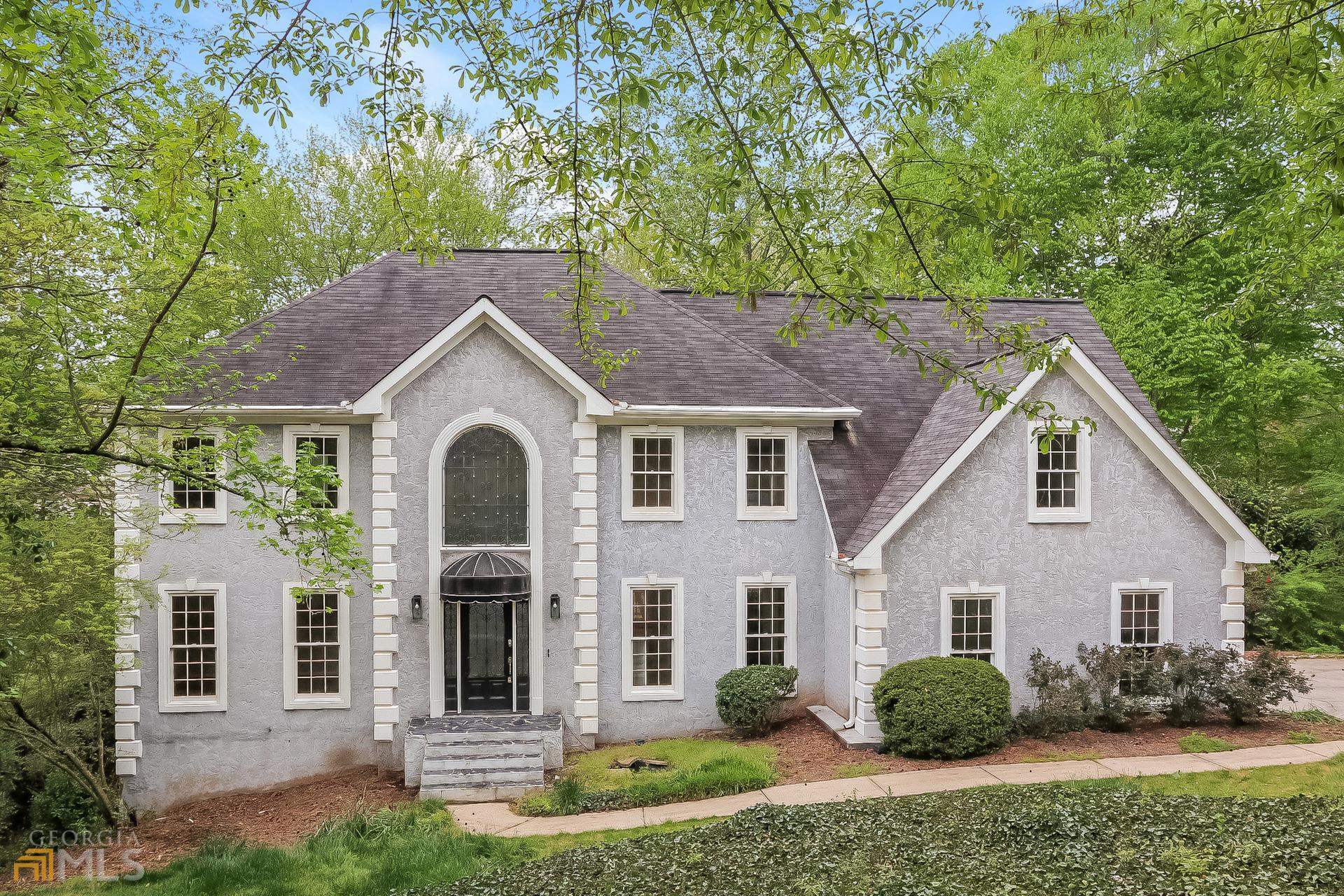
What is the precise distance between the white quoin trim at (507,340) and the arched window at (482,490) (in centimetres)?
143

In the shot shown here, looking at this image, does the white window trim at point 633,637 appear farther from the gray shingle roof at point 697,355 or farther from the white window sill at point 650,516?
the gray shingle roof at point 697,355

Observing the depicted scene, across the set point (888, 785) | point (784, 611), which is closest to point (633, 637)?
point (784, 611)

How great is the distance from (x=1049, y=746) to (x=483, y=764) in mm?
9251

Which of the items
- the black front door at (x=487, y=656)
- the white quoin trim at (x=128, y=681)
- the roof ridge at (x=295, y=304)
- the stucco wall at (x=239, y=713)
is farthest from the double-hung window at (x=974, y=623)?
the white quoin trim at (x=128, y=681)

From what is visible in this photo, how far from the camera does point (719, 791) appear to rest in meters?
12.9

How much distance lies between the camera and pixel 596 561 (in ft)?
53.9

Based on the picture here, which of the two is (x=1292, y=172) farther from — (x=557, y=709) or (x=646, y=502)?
(x=557, y=709)

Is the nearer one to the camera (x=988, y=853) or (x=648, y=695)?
(x=988, y=853)

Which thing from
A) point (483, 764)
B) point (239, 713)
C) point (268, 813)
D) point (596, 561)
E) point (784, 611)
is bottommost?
point (268, 813)

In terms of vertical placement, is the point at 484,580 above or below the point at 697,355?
below

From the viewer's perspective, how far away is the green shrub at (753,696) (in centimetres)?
1570

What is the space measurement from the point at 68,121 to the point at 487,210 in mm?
24402

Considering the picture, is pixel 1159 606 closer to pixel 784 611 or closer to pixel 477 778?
pixel 784 611

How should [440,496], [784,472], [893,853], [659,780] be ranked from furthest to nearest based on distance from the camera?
[784,472] → [440,496] → [659,780] → [893,853]
